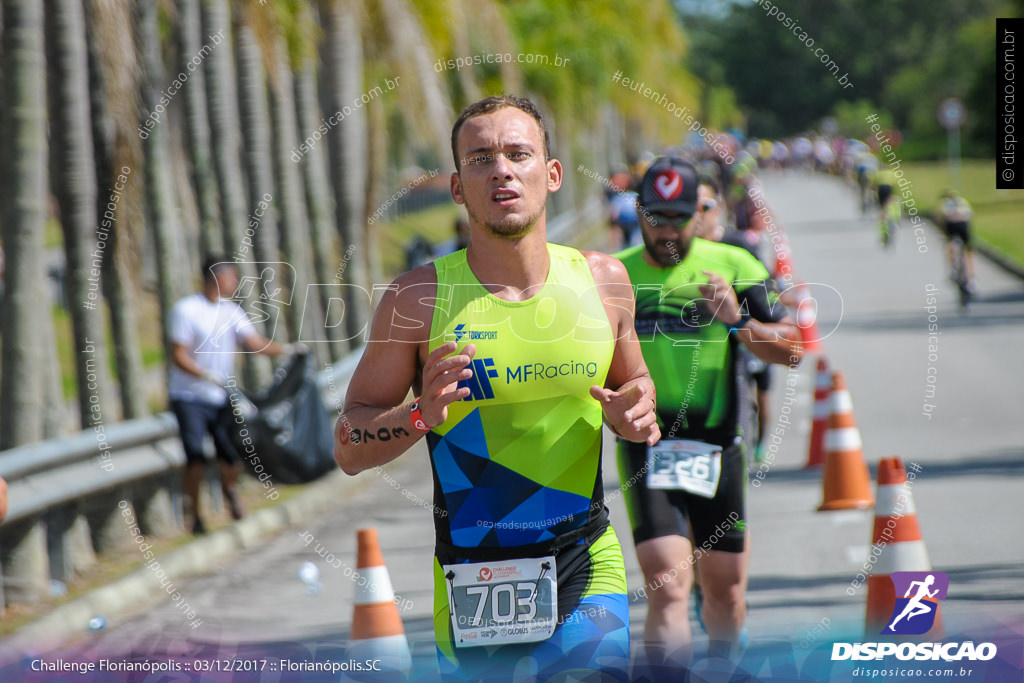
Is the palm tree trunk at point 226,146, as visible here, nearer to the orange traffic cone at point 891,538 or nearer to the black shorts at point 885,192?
the orange traffic cone at point 891,538

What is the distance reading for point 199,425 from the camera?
9.64 meters

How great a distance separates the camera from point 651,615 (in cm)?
522

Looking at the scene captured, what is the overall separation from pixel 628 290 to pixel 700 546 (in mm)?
1906

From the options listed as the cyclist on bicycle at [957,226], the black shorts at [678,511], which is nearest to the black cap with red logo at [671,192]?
the black shorts at [678,511]

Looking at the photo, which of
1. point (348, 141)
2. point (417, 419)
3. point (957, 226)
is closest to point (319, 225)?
point (348, 141)

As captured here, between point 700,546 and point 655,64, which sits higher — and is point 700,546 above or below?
below

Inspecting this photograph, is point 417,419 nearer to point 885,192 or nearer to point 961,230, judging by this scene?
point 961,230

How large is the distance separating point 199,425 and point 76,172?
187 cm

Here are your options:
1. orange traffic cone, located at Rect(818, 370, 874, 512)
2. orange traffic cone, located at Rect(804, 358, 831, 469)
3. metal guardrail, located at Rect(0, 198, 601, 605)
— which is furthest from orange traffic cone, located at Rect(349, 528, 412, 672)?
orange traffic cone, located at Rect(804, 358, 831, 469)

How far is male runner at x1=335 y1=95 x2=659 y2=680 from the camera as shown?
3.59m

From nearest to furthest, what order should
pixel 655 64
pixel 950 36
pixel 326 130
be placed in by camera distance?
1. pixel 326 130
2. pixel 655 64
3. pixel 950 36

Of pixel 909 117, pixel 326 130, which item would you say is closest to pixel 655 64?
pixel 326 130

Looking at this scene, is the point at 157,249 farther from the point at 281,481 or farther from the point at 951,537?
the point at 951,537

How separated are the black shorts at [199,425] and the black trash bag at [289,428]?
12cm
